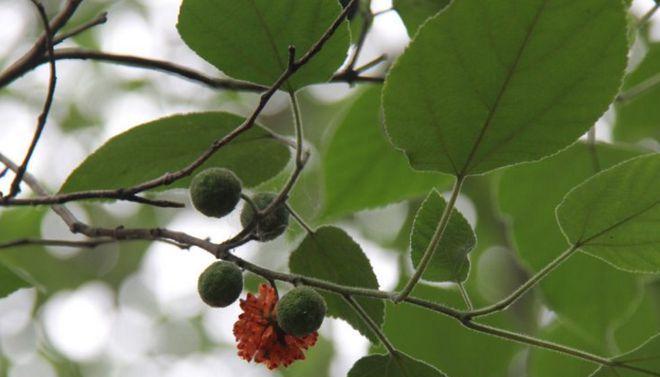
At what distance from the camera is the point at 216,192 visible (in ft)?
4.40

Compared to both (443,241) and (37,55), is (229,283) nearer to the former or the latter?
(443,241)

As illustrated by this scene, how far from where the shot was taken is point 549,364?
85.0 inches

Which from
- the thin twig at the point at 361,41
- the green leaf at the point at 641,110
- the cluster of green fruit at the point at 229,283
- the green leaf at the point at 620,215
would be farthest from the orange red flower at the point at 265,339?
the green leaf at the point at 641,110

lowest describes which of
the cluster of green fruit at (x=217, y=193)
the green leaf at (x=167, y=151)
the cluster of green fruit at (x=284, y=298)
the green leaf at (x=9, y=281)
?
the cluster of green fruit at (x=284, y=298)

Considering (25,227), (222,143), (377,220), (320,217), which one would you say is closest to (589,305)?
(320,217)

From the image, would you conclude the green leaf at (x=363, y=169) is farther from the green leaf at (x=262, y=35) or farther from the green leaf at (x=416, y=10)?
the green leaf at (x=262, y=35)

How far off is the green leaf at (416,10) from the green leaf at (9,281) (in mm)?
907

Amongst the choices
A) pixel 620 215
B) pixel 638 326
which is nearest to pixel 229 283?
pixel 620 215

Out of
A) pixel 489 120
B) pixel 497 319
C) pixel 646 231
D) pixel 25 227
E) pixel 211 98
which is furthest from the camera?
pixel 211 98

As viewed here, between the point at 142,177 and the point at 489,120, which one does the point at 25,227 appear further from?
the point at 489,120

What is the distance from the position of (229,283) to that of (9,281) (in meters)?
0.56

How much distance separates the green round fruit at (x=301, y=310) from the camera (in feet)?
4.21

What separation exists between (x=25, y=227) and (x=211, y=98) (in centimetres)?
365

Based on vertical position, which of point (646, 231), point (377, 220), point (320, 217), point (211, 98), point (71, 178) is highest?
point (211, 98)
